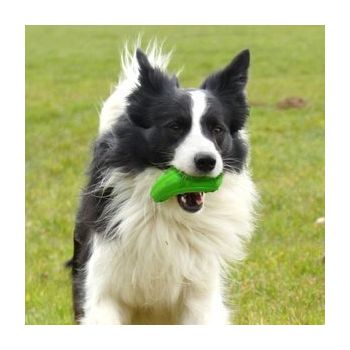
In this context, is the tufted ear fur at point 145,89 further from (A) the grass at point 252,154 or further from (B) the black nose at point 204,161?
(A) the grass at point 252,154

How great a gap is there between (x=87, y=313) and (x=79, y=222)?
0.82 meters

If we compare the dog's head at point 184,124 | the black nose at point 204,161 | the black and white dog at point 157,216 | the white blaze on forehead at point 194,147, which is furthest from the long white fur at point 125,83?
the black nose at point 204,161

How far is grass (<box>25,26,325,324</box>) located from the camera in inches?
284

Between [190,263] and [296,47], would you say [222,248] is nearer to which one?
[190,263]

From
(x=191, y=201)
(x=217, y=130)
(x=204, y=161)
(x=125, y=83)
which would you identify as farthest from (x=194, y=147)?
(x=125, y=83)

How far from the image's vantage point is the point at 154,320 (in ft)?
18.5

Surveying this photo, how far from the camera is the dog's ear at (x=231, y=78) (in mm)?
5598

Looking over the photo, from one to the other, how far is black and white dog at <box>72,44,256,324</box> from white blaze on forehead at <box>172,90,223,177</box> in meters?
0.11

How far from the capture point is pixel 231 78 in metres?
5.63

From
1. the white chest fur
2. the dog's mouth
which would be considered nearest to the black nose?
the dog's mouth

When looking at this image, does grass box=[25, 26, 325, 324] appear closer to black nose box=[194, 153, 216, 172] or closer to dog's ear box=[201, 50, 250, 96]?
dog's ear box=[201, 50, 250, 96]

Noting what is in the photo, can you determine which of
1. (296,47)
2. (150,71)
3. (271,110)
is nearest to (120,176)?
(150,71)

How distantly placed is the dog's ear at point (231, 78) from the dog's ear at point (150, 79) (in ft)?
0.99

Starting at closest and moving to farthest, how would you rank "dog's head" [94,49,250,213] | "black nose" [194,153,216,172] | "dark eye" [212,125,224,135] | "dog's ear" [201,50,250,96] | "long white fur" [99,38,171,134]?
"black nose" [194,153,216,172]
"dog's head" [94,49,250,213]
"dark eye" [212,125,224,135]
"dog's ear" [201,50,250,96]
"long white fur" [99,38,171,134]
